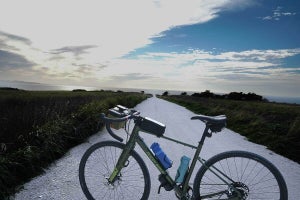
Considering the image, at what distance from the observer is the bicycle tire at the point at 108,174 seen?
421 cm

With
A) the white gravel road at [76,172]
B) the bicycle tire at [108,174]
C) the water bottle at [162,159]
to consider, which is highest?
the water bottle at [162,159]

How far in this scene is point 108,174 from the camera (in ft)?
15.1

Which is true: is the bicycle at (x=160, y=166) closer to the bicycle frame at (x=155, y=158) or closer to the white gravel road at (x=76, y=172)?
the bicycle frame at (x=155, y=158)

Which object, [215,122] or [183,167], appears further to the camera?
[183,167]

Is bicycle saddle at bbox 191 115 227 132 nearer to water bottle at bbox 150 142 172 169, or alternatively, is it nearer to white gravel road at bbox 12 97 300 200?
water bottle at bbox 150 142 172 169

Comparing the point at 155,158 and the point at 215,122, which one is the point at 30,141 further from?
the point at 215,122

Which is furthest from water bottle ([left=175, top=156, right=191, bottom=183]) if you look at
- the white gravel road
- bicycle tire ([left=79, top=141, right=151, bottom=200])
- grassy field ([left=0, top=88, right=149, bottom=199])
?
grassy field ([left=0, top=88, right=149, bottom=199])

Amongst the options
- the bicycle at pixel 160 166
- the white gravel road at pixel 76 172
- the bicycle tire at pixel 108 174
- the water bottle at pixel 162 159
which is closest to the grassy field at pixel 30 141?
the white gravel road at pixel 76 172

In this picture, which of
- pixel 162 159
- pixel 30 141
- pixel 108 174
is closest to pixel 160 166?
pixel 162 159

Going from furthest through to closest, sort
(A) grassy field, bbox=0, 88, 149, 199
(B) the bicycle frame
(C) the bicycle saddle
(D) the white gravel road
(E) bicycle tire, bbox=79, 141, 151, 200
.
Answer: (A) grassy field, bbox=0, 88, 149, 199
(D) the white gravel road
(E) bicycle tire, bbox=79, 141, 151, 200
(B) the bicycle frame
(C) the bicycle saddle

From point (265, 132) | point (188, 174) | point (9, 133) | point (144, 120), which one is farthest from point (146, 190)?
point (265, 132)

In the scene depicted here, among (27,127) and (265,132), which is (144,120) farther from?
(265,132)

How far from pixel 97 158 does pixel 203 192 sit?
1467 mm

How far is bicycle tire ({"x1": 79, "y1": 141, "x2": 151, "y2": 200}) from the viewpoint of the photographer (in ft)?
13.8
